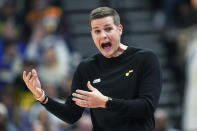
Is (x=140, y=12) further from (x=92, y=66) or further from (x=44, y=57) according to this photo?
(x=92, y=66)

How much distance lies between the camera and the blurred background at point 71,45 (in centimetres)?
876

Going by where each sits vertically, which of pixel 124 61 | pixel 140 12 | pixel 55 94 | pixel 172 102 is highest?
pixel 124 61

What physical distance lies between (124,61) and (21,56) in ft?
18.0

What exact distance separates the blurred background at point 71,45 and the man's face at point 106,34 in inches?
141

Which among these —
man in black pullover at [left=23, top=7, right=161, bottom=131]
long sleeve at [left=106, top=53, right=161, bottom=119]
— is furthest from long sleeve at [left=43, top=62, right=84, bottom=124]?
long sleeve at [left=106, top=53, right=161, bottom=119]

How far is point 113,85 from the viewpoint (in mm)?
4359

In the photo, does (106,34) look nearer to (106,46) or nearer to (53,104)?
(106,46)

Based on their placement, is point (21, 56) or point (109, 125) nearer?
point (109, 125)

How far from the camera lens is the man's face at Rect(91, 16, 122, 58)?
4.37 metres

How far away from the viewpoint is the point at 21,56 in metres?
9.71

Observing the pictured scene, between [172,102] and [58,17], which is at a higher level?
[58,17]

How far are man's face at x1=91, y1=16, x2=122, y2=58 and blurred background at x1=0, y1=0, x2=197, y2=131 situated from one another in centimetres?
357

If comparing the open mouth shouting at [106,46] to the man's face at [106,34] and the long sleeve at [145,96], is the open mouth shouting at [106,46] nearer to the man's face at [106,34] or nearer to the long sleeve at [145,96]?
the man's face at [106,34]

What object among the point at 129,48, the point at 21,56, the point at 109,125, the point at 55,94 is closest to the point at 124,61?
the point at 129,48
